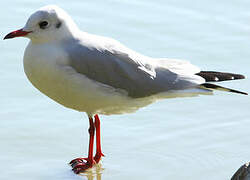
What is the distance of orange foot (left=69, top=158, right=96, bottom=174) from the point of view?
6918 millimetres

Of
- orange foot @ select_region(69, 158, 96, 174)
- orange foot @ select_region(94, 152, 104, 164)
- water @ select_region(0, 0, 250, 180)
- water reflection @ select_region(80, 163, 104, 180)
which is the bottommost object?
water reflection @ select_region(80, 163, 104, 180)

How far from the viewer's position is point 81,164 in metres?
6.93

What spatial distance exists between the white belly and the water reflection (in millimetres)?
506

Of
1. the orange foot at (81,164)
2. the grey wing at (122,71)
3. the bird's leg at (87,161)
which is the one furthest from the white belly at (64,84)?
the orange foot at (81,164)

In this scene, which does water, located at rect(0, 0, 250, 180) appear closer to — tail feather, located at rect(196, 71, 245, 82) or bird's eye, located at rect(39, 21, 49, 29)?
tail feather, located at rect(196, 71, 245, 82)

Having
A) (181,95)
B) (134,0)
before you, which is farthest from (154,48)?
(181,95)

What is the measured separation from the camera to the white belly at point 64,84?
21.1 feet

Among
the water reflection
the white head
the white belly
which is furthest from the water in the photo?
the white head

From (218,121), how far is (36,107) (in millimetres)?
1660

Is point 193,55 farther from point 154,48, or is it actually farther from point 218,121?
point 218,121

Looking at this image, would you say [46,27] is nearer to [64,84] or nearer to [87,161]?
[64,84]

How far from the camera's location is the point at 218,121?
304 inches

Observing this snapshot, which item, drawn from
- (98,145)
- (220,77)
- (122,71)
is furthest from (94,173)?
(220,77)

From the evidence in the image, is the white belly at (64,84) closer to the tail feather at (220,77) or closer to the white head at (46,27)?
the white head at (46,27)
